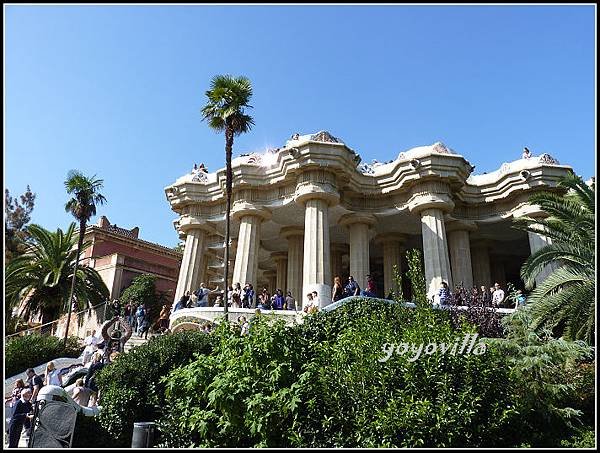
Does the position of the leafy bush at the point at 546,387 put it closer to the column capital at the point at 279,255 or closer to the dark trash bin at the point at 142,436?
the dark trash bin at the point at 142,436

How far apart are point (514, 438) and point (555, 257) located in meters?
5.46

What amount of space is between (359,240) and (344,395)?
15759 millimetres

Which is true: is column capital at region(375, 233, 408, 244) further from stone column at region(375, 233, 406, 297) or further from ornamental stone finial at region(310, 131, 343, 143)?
ornamental stone finial at region(310, 131, 343, 143)

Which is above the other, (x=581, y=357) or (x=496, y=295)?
(x=496, y=295)

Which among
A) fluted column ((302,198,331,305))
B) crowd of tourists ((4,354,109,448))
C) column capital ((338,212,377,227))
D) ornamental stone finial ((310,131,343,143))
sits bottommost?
crowd of tourists ((4,354,109,448))

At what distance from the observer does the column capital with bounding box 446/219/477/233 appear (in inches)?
967

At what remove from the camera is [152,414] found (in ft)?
34.9

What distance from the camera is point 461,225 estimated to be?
24609 millimetres

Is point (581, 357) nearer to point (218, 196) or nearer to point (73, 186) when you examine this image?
point (218, 196)

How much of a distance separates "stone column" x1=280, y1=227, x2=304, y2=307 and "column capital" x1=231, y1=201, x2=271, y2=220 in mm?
3495

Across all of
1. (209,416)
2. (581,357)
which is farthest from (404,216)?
(209,416)

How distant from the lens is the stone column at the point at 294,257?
2622 centimetres

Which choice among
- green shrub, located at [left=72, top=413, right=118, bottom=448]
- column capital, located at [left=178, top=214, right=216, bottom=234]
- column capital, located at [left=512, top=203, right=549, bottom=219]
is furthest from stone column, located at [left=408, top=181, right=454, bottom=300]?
green shrub, located at [left=72, top=413, right=118, bottom=448]

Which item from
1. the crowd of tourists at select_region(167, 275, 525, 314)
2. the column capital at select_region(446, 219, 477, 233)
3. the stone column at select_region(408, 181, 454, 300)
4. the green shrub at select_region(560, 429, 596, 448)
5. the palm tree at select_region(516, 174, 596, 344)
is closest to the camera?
the green shrub at select_region(560, 429, 596, 448)
